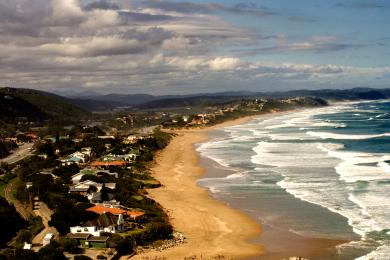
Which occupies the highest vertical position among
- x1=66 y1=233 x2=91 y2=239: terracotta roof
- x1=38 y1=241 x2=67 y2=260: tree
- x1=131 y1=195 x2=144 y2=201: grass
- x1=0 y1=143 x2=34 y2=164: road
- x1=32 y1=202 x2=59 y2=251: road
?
x1=38 y1=241 x2=67 y2=260: tree

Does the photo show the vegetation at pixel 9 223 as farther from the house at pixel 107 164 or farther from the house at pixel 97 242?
the house at pixel 107 164

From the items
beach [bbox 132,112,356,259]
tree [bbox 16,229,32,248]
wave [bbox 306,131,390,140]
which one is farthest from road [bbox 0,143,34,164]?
wave [bbox 306,131,390,140]

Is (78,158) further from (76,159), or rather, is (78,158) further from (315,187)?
(315,187)

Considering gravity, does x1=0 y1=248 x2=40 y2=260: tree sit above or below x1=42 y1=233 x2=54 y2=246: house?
above

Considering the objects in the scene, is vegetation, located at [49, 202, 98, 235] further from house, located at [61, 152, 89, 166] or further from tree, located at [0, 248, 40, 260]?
house, located at [61, 152, 89, 166]

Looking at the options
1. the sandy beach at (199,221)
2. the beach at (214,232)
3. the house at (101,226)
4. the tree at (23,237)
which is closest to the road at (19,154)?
the sandy beach at (199,221)

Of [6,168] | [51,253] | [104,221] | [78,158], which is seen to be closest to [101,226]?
[104,221]

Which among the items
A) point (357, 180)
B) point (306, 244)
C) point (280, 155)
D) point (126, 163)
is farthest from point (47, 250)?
point (280, 155)
